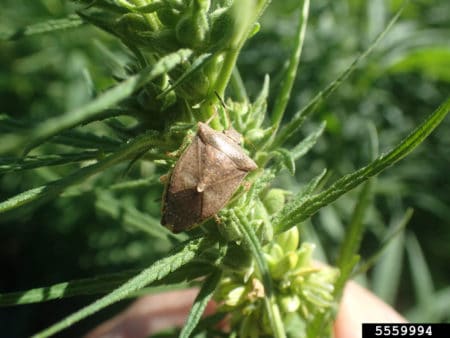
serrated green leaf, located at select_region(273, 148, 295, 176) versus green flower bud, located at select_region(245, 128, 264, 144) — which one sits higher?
green flower bud, located at select_region(245, 128, 264, 144)

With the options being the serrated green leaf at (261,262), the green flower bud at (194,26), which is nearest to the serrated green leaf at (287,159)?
the serrated green leaf at (261,262)

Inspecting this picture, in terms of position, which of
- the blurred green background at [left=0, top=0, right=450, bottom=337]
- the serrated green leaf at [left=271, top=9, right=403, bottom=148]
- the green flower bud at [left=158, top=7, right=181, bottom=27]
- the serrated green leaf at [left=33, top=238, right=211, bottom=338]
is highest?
the blurred green background at [left=0, top=0, right=450, bottom=337]

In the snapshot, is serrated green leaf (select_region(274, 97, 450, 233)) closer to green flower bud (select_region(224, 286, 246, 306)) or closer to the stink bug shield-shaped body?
the stink bug shield-shaped body

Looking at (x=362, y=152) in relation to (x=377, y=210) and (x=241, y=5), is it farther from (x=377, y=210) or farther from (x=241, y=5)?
(x=241, y=5)

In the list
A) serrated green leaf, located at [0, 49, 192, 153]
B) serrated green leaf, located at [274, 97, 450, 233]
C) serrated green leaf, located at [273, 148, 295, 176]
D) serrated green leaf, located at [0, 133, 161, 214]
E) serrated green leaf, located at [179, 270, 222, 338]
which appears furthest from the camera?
serrated green leaf, located at [273, 148, 295, 176]

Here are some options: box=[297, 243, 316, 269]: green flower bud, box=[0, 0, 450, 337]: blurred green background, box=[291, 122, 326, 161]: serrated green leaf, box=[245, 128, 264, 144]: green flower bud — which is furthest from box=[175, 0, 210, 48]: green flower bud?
box=[0, 0, 450, 337]: blurred green background

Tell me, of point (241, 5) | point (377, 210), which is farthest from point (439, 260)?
point (241, 5)

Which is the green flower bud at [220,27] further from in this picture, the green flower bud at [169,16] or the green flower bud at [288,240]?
the green flower bud at [288,240]
